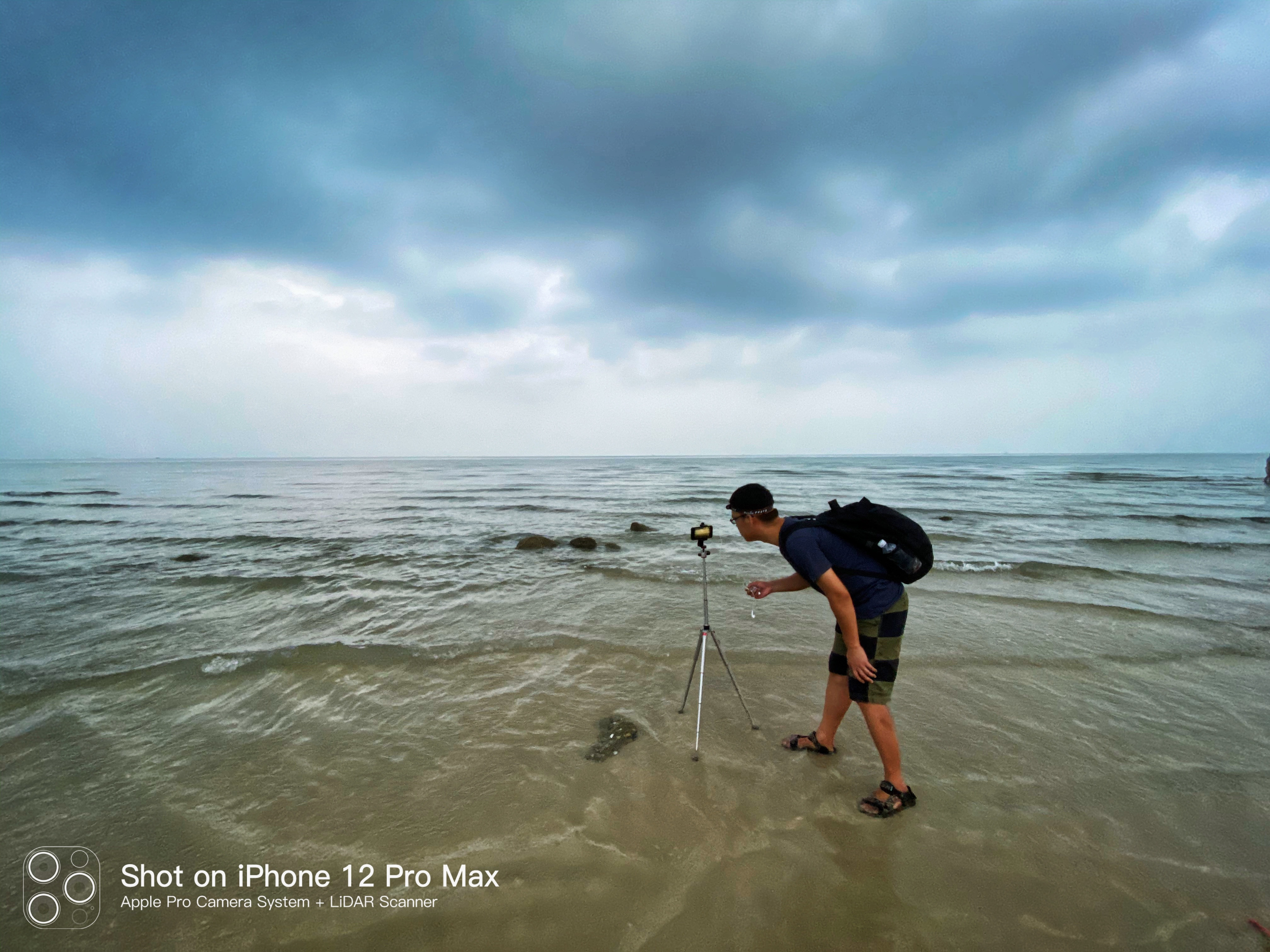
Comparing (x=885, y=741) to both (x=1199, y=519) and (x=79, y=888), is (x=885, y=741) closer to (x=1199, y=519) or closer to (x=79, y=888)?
(x=79, y=888)

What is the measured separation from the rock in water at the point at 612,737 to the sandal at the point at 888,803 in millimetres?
2088

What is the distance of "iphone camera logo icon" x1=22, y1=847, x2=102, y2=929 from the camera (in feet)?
9.71

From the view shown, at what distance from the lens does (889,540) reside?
11.9ft

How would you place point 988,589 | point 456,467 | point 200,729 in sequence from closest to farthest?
point 200,729
point 988,589
point 456,467

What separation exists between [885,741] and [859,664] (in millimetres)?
832

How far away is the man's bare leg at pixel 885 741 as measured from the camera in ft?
12.3

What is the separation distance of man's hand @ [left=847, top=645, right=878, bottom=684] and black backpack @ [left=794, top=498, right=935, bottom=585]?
566mm

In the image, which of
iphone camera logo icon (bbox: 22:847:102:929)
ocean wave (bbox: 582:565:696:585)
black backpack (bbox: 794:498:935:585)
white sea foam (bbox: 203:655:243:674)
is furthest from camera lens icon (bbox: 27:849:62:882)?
ocean wave (bbox: 582:565:696:585)

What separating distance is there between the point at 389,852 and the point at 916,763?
14.6 ft

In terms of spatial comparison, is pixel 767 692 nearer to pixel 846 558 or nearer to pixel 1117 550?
pixel 846 558

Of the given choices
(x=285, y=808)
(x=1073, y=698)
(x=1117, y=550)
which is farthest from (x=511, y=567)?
(x=1117, y=550)

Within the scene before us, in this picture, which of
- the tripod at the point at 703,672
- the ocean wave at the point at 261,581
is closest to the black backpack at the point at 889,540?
the tripod at the point at 703,672

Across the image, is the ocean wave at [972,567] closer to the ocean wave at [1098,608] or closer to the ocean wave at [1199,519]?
the ocean wave at [1098,608]

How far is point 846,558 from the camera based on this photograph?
12.2 ft
